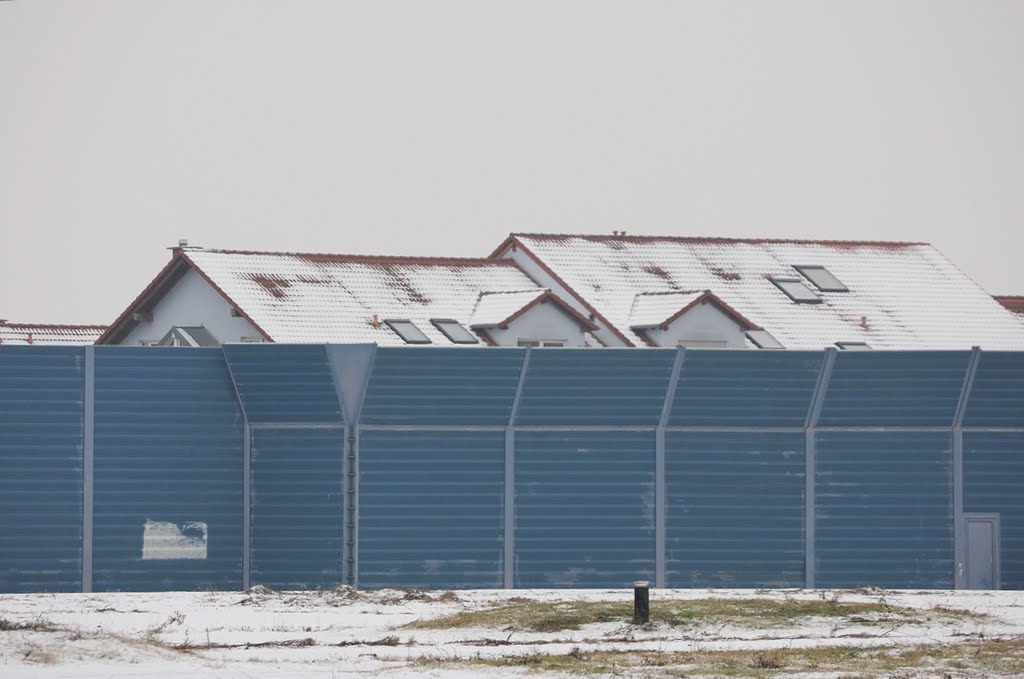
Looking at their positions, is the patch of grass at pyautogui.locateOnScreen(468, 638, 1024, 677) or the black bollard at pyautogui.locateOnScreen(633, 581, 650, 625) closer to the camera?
the patch of grass at pyautogui.locateOnScreen(468, 638, 1024, 677)

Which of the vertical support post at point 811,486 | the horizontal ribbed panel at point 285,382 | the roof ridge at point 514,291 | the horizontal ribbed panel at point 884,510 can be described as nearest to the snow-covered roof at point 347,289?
the roof ridge at point 514,291

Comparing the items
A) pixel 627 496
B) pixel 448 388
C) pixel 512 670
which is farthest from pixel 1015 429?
pixel 512 670

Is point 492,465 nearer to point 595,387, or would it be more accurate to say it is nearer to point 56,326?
point 595,387

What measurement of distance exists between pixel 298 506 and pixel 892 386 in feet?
29.2

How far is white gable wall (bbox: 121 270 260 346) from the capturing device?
59094 mm

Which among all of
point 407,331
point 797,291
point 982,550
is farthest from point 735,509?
point 797,291

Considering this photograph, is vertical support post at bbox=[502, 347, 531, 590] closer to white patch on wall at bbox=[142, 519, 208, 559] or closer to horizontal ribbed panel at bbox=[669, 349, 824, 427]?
horizontal ribbed panel at bbox=[669, 349, 824, 427]

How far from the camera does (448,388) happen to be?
29000mm

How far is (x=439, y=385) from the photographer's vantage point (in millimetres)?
28984

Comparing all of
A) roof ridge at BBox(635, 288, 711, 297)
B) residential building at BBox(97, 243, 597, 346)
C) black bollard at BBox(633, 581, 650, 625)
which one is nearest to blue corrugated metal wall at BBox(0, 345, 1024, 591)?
black bollard at BBox(633, 581, 650, 625)

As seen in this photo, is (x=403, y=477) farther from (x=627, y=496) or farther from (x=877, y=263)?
(x=877, y=263)

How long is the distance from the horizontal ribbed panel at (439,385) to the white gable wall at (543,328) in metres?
31.1

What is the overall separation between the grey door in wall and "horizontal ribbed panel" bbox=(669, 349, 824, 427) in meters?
3.27

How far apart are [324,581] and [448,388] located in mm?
3275
